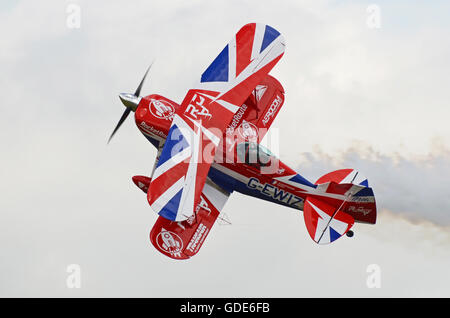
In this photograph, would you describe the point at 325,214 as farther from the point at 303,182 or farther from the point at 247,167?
the point at 247,167

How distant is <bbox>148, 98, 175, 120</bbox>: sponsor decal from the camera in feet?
51.7

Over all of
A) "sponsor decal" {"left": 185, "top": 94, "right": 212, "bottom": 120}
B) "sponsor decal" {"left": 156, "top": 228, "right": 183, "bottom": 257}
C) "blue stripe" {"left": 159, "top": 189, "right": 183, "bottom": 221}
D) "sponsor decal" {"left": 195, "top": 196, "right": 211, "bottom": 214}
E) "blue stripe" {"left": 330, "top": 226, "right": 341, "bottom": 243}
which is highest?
"sponsor decal" {"left": 185, "top": 94, "right": 212, "bottom": 120}

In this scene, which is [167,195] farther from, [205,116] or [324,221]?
[324,221]

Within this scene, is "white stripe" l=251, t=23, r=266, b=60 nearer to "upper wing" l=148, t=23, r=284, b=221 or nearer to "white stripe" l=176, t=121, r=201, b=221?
"upper wing" l=148, t=23, r=284, b=221

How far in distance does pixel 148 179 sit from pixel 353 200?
4139 mm

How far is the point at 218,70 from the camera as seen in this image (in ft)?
51.1

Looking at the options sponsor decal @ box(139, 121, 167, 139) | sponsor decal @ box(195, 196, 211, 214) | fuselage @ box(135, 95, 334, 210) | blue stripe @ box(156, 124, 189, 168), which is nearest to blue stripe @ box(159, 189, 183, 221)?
blue stripe @ box(156, 124, 189, 168)

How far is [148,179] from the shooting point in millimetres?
15711

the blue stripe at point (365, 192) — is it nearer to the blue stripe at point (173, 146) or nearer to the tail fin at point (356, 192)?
the tail fin at point (356, 192)

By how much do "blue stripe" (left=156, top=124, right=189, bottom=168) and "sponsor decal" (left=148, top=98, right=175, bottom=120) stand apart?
1.20 m

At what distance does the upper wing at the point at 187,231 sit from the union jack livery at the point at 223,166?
20 mm

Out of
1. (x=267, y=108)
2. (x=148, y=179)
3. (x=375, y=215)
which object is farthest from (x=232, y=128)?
(x=375, y=215)

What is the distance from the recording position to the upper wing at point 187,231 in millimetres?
15195

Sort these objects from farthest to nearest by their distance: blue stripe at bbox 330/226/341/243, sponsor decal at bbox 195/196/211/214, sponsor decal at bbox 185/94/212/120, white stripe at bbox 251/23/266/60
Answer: white stripe at bbox 251/23/266/60
sponsor decal at bbox 195/196/211/214
sponsor decal at bbox 185/94/212/120
blue stripe at bbox 330/226/341/243
